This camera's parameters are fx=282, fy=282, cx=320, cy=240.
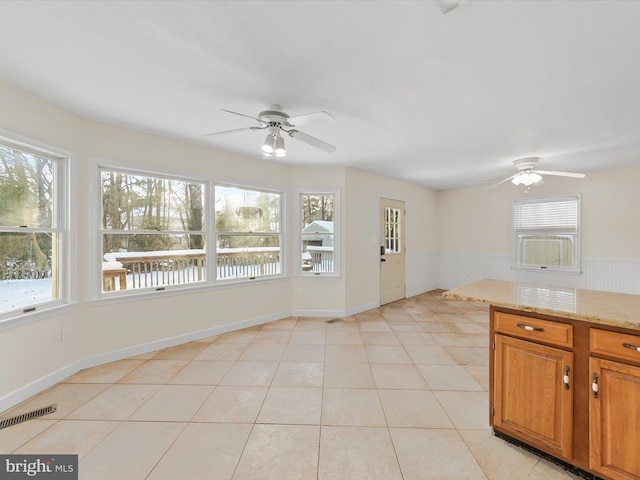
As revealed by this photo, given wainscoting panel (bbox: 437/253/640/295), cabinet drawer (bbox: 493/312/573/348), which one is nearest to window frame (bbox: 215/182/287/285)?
cabinet drawer (bbox: 493/312/573/348)

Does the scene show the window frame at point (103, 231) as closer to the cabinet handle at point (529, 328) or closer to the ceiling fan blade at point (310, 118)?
the ceiling fan blade at point (310, 118)

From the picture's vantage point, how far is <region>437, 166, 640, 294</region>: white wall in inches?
179

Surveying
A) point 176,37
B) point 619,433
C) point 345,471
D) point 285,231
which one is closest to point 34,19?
point 176,37

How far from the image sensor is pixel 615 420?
1399 millimetres

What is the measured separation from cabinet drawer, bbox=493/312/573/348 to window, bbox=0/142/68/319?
12.0 feet

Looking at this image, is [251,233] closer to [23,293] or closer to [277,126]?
[277,126]

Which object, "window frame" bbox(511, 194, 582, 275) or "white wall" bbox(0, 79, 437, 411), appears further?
"window frame" bbox(511, 194, 582, 275)

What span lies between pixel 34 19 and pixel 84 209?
5.91ft

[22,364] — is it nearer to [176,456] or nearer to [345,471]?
[176,456]

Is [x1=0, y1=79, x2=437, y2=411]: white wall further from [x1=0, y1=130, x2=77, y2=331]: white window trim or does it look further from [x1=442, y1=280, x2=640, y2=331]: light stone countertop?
[x1=442, y1=280, x2=640, y2=331]: light stone countertop

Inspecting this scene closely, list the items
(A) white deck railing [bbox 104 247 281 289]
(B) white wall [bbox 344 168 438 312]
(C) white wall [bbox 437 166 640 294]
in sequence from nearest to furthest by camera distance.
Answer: (A) white deck railing [bbox 104 247 281 289]
(C) white wall [bbox 437 166 640 294]
(B) white wall [bbox 344 168 438 312]

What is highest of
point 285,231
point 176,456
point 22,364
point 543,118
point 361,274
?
point 543,118

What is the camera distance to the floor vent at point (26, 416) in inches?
78.7

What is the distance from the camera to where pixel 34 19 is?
153 cm
